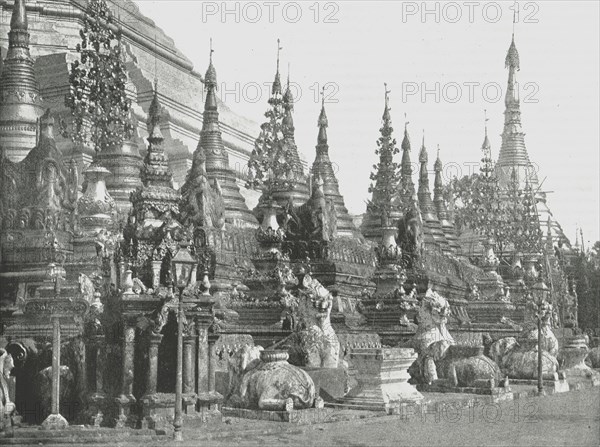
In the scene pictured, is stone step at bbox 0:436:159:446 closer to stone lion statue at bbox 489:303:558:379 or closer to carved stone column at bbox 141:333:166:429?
carved stone column at bbox 141:333:166:429

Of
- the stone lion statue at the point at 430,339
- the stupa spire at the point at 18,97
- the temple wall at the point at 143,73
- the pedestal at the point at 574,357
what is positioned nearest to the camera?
the stone lion statue at the point at 430,339

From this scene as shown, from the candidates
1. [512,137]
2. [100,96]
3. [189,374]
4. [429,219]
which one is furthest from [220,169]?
[512,137]

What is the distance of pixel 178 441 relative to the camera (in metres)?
12.1

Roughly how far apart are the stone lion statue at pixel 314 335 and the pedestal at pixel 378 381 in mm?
1064

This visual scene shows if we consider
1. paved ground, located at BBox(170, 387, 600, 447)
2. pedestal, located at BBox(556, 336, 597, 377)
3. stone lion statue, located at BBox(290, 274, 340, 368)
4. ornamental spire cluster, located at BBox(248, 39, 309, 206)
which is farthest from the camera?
ornamental spire cluster, located at BBox(248, 39, 309, 206)

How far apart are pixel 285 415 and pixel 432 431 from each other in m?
2.21

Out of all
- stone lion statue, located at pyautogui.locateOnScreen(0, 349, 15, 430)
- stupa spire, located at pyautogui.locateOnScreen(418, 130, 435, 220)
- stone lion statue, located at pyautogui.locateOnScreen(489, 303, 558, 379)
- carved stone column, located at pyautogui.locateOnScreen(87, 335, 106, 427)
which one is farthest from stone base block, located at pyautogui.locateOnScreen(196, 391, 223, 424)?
stupa spire, located at pyautogui.locateOnScreen(418, 130, 435, 220)

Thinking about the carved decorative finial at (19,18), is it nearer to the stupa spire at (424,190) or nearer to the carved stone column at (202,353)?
the carved stone column at (202,353)

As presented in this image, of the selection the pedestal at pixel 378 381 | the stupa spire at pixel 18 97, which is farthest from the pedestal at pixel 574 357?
the stupa spire at pixel 18 97

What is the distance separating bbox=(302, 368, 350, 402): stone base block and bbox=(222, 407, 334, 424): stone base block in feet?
6.74

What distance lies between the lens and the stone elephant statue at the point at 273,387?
15039 mm

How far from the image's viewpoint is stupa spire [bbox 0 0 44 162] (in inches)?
1018

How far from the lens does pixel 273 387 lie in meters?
15.1

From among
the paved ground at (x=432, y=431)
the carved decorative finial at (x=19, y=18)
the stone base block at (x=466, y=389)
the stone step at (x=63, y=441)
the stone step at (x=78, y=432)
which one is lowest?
the paved ground at (x=432, y=431)
